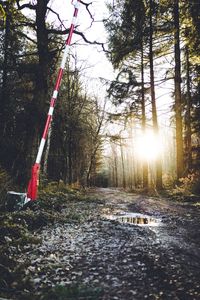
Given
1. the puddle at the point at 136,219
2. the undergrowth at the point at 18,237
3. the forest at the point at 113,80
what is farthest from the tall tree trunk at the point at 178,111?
the undergrowth at the point at 18,237

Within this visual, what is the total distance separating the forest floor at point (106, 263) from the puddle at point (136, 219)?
676mm

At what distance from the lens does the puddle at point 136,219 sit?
7.02 meters

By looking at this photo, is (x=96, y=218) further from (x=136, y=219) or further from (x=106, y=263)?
(x=106, y=263)

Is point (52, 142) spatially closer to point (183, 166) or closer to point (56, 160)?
point (56, 160)

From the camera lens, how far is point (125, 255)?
4340 mm

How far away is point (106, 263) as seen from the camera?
159 inches

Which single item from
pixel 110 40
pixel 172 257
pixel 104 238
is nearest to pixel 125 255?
pixel 172 257

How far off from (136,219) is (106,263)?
3.71m

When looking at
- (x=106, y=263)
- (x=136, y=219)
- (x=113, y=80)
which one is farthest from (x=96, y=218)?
(x=113, y=80)

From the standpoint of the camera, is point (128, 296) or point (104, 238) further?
point (104, 238)

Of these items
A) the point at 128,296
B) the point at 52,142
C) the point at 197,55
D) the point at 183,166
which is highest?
the point at 197,55

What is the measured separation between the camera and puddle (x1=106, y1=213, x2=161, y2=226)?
23.0 ft

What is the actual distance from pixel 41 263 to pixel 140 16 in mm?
16162

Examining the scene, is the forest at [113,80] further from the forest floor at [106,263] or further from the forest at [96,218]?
the forest floor at [106,263]
